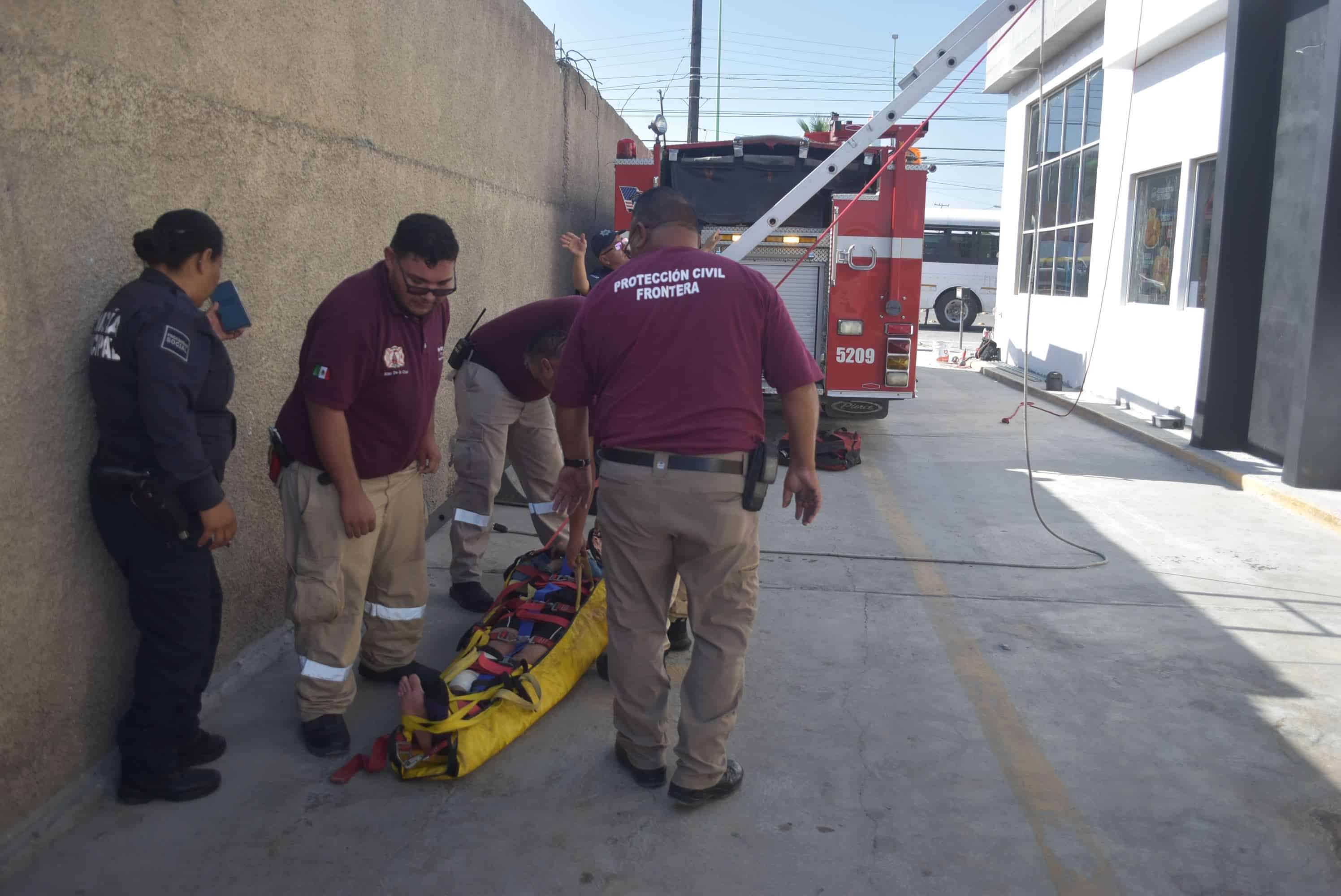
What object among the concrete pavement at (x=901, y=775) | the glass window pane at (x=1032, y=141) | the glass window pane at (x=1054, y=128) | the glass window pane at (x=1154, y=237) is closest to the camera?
the concrete pavement at (x=901, y=775)

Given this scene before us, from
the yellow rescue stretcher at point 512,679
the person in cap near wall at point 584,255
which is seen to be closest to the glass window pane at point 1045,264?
the person in cap near wall at point 584,255

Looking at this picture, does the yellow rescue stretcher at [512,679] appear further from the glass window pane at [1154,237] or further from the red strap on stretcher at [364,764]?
the glass window pane at [1154,237]

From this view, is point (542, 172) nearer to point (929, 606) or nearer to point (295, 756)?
point (929, 606)

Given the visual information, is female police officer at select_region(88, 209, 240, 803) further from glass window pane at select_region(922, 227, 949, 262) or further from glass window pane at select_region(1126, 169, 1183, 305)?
glass window pane at select_region(922, 227, 949, 262)

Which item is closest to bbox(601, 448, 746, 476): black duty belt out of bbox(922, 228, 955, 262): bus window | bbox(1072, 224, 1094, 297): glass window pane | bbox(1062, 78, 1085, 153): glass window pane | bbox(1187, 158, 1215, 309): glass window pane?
bbox(1187, 158, 1215, 309): glass window pane

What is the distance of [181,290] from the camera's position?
3.14m

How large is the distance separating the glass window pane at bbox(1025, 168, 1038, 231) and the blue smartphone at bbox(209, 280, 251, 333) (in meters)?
16.5

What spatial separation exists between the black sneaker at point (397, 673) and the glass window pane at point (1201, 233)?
376 inches

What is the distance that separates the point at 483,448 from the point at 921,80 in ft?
12.9

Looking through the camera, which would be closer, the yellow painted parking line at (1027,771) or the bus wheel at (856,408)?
the yellow painted parking line at (1027,771)

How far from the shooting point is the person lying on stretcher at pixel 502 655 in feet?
11.5

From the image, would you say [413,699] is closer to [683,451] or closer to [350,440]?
[350,440]

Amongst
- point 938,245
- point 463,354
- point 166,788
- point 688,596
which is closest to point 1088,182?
point 463,354

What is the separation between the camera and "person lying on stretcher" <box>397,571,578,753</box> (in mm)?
3512
